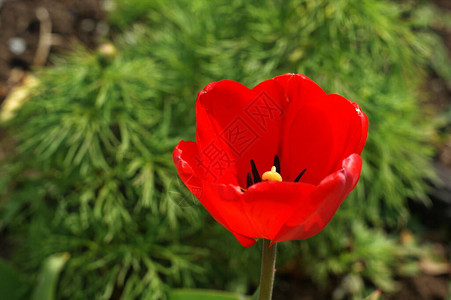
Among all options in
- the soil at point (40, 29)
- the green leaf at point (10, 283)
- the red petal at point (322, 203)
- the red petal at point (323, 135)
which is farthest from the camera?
the soil at point (40, 29)

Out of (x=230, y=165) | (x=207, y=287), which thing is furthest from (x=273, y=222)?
(x=207, y=287)

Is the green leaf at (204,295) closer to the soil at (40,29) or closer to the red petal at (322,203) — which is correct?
the red petal at (322,203)

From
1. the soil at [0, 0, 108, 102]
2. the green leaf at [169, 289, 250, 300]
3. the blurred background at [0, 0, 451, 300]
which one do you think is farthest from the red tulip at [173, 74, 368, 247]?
the soil at [0, 0, 108, 102]

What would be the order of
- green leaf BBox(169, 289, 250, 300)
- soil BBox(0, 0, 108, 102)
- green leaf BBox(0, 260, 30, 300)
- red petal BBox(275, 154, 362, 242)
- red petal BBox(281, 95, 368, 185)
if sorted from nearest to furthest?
red petal BBox(275, 154, 362, 242) < red petal BBox(281, 95, 368, 185) < green leaf BBox(169, 289, 250, 300) < green leaf BBox(0, 260, 30, 300) < soil BBox(0, 0, 108, 102)

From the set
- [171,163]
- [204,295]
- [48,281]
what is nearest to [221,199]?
[204,295]

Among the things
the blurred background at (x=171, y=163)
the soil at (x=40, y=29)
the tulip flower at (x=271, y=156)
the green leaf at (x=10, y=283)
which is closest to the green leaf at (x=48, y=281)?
the blurred background at (x=171, y=163)

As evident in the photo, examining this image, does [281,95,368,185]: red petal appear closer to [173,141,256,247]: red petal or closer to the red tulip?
the red tulip

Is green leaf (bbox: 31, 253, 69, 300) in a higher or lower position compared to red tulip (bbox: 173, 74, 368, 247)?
lower

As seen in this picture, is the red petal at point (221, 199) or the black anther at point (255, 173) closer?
the red petal at point (221, 199)
